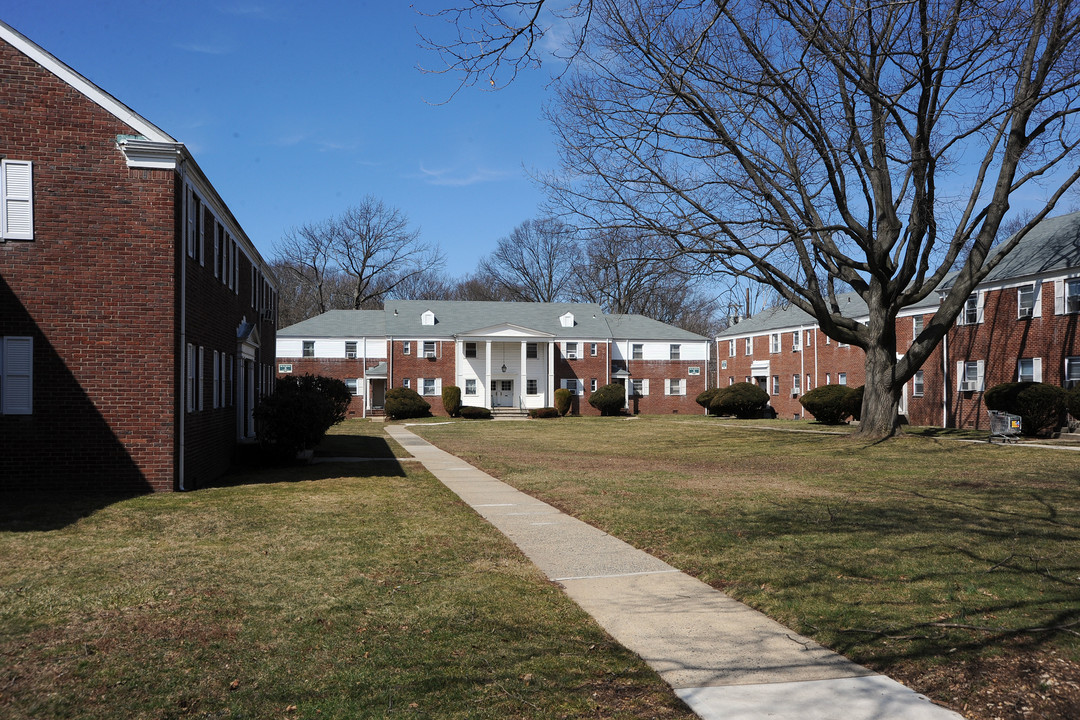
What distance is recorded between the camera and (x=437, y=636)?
5.76m

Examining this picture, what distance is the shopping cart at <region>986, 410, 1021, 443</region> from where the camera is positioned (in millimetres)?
25312

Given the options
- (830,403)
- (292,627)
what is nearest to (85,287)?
(292,627)

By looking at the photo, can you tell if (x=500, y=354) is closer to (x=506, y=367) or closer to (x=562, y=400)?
(x=506, y=367)

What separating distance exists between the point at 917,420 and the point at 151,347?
1347 inches

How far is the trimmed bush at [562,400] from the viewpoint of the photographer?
172 ft


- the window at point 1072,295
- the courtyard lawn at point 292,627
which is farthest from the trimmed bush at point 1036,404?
the courtyard lawn at point 292,627

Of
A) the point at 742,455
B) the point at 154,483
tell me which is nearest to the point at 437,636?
the point at 154,483

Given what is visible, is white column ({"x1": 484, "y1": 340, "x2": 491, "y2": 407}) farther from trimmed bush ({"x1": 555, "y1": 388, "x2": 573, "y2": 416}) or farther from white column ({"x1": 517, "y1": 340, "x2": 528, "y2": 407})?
trimmed bush ({"x1": 555, "y1": 388, "x2": 573, "y2": 416})

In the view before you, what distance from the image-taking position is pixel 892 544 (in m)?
8.95

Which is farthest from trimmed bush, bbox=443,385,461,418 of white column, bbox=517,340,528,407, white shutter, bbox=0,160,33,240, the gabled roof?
white shutter, bbox=0,160,33,240

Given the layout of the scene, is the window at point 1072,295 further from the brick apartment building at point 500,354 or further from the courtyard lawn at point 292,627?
the brick apartment building at point 500,354

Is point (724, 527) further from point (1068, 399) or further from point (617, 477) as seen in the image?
point (1068, 399)

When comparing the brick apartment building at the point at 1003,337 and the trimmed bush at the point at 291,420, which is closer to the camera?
the trimmed bush at the point at 291,420

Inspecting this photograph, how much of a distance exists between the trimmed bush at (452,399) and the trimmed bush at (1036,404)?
101ft
